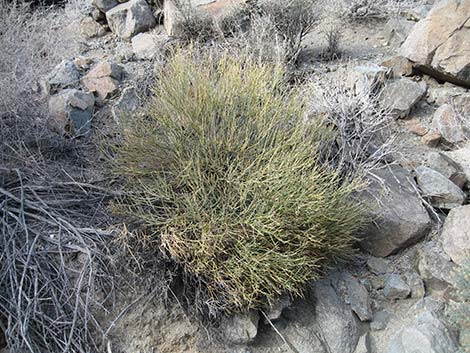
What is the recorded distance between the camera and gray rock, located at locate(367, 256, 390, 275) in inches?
137

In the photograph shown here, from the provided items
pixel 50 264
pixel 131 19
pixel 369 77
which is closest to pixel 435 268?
pixel 369 77

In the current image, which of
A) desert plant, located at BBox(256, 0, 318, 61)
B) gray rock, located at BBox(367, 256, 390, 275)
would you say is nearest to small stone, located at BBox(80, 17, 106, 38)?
desert plant, located at BBox(256, 0, 318, 61)

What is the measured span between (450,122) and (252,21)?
2.28 m

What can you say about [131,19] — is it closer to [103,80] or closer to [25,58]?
[103,80]

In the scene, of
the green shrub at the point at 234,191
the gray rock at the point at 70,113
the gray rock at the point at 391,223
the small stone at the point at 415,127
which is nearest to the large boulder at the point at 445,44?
the small stone at the point at 415,127

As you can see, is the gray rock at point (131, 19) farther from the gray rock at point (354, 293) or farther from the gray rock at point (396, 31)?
the gray rock at point (354, 293)

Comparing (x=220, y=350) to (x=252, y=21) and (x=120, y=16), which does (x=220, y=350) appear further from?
(x=120, y=16)

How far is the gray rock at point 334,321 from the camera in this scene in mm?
3135

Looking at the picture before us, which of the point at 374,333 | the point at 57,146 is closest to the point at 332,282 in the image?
the point at 374,333

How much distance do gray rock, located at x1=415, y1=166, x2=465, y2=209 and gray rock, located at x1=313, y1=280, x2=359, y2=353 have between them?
111 centimetres

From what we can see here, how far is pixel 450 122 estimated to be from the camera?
4.38m

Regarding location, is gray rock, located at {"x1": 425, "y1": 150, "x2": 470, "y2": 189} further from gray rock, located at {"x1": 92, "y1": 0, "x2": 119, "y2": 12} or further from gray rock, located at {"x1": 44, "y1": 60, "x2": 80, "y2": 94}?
gray rock, located at {"x1": 92, "y1": 0, "x2": 119, "y2": 12}

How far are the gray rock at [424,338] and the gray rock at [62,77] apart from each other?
355 cm

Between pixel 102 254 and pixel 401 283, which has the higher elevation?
pixel 102 254
